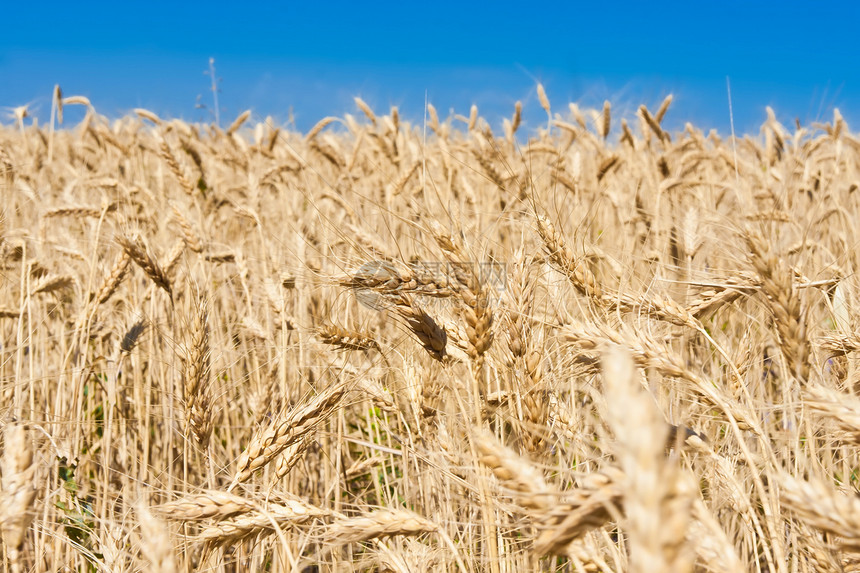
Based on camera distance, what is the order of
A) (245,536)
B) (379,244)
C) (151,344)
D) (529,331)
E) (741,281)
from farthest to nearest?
(151,344)
(379,244)
(741,281)
(529,331)
(245,536)

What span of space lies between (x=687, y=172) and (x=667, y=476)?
4469mm

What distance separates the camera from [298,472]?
2096 millimetres

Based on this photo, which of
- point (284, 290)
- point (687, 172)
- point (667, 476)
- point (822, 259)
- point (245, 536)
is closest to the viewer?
point (667, 476)

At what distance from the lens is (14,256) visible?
269 cm

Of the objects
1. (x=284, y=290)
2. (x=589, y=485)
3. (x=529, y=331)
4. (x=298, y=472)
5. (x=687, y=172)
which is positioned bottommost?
(x=298, y=472)

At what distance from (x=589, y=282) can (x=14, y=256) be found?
8.45ft

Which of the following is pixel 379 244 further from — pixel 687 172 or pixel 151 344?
pixel 687 172

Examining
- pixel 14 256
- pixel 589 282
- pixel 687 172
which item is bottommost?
pixel 589 282

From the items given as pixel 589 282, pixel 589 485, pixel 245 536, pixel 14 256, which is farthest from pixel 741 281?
pixel 14 256

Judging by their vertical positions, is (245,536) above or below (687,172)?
below

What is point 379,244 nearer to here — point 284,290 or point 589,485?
point 284,290

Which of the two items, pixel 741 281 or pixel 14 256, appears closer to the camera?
pixel 741 281

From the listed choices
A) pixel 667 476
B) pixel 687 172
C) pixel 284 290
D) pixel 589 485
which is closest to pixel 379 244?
pixel 284 290

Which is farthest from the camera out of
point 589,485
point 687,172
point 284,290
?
point 687,172
